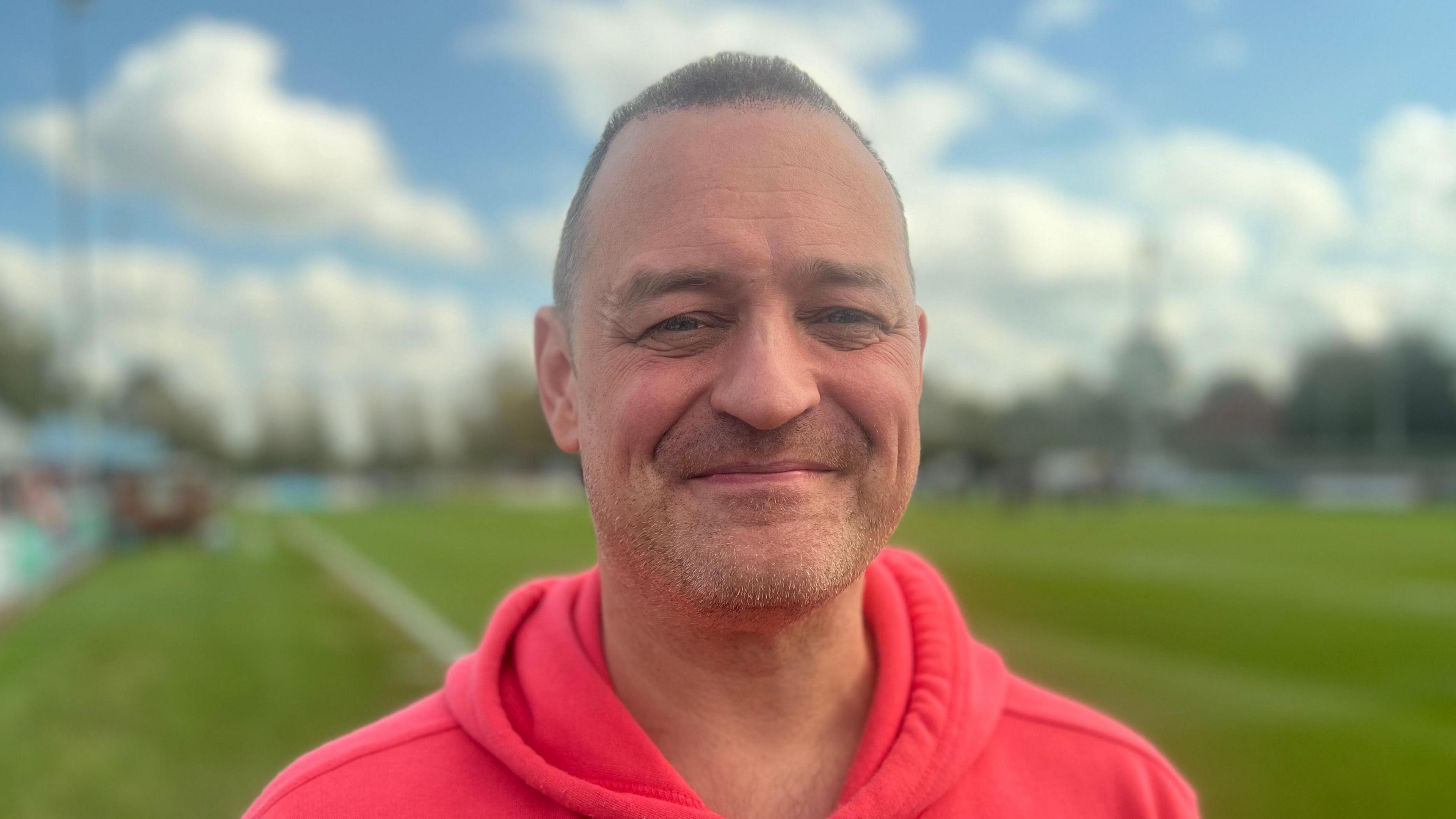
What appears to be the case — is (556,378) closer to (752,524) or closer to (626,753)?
(752,524)

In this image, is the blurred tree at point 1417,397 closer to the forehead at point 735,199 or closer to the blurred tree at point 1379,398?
the blurred tree at point 1379,398

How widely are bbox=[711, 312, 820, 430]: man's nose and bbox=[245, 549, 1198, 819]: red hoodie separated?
0.58 m

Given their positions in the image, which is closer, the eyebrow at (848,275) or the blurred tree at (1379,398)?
the eyebrow at (848,275)

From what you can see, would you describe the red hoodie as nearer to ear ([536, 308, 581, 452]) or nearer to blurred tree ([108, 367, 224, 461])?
ear ([536, 308, 581, 452])

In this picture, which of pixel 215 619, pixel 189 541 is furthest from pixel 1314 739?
pixel 189 541

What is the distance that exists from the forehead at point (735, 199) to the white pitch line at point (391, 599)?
10.8 ft

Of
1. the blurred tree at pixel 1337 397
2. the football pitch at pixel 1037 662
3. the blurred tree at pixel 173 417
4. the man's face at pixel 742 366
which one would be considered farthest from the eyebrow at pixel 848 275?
the blurred tree at pixel 173 417

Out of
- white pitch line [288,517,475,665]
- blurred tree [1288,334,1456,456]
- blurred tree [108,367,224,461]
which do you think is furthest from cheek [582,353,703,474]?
blurred tree [108,367,224,461]

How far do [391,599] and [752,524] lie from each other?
55.5ft

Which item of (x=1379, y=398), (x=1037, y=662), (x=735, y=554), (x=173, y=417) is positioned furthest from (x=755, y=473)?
(x=173, y=417)

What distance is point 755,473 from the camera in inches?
66.7

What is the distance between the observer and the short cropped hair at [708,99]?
6.15ft

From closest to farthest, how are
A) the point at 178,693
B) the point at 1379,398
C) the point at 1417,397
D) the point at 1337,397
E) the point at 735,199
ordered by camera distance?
the point at 735,199 → the point at 178,693 → the point at 1417,397 → the point at 1379,398 → the point at 1337,397

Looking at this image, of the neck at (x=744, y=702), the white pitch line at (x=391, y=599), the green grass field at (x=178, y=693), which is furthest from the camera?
the white pitch line at (x=391, y=599)
